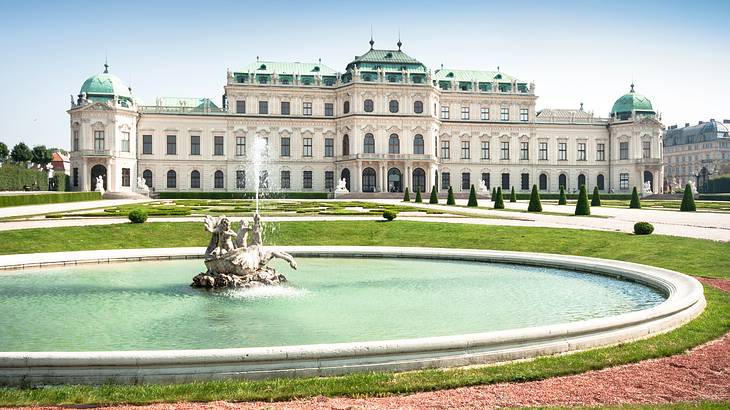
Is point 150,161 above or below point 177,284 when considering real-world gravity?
above

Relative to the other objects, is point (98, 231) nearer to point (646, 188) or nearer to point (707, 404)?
point (707, 404)

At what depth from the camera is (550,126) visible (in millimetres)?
74812

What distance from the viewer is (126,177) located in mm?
66562

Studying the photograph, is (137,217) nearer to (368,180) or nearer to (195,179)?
(368,180)

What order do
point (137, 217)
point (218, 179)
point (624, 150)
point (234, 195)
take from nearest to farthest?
1. point (137, 217)
2. point (234, 195)
3. point (218, 179)
4. point (624, 150)

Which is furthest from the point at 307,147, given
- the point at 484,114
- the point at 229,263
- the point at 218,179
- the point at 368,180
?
the point at 229,263

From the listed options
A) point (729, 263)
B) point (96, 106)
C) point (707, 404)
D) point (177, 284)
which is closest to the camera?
point (707, 404)

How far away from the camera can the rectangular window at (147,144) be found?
6806 cm

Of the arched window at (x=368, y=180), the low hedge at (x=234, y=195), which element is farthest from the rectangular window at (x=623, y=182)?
the low hedge at (x=234, y=195)

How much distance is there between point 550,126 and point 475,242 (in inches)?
2215

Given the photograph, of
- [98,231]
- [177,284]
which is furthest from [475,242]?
[98,231]

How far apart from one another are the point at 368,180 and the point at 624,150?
30.7 metres

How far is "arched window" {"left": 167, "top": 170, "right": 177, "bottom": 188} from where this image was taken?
68812mm

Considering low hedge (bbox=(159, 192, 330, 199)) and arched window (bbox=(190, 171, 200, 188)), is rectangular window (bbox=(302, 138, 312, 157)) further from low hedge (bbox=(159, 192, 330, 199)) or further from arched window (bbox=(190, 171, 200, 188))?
arched window (bbox=(190, 171, 200, 188))
